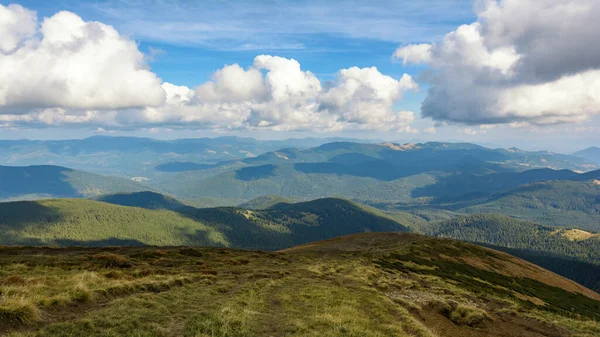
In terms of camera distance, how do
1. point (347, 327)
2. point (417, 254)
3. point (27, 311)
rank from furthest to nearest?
point (417, 254)
point (347, 327)
point (27, 311)

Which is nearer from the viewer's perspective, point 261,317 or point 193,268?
point 261,317

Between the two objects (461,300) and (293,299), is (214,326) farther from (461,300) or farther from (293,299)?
(461,300)

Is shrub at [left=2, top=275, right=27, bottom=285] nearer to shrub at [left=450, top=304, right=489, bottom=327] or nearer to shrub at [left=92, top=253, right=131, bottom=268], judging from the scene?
shrub at [left=92, top=253, right=131, bottom=268]

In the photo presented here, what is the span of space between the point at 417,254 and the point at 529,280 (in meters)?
32.9

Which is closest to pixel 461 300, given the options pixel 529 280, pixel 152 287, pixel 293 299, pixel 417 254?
pixel 293 299

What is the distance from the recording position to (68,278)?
2608 cm

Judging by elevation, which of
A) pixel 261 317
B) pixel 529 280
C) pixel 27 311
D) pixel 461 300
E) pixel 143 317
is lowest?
pixel 529 280

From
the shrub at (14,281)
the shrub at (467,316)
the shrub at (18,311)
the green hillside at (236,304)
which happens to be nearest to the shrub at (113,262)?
the green hillside at (236,304)

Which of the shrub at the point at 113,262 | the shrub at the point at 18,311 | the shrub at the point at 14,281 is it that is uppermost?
the shrub at the point at 18,311

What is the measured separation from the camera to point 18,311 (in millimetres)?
15516

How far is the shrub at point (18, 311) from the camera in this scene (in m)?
15.2

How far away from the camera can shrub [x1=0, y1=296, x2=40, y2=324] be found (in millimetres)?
15219

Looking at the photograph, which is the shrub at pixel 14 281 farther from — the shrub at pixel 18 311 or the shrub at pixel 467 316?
the shrub at pixel 467 316

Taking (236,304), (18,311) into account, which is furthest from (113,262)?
(18,311)
